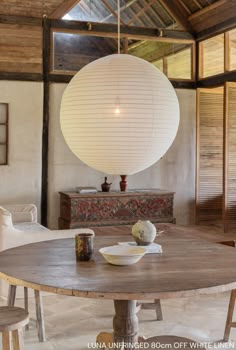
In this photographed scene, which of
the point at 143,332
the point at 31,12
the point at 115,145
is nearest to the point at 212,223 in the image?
the point at 31,12

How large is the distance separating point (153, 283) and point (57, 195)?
18.1ft

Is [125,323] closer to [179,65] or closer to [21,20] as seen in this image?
[21,20]

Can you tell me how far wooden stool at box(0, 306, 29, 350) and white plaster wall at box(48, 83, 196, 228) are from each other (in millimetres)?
4884

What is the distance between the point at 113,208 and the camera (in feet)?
23.4

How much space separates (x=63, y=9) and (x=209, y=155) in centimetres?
330

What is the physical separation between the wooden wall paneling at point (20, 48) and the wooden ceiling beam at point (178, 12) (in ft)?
6.90

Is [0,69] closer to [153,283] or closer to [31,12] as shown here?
[31,12]

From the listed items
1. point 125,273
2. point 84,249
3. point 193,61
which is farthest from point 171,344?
point 193,61

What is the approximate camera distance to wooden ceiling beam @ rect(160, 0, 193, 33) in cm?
769

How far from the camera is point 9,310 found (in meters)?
2.53

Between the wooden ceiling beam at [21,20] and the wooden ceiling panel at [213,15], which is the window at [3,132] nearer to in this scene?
the wooden ceiling beam at [21,20]

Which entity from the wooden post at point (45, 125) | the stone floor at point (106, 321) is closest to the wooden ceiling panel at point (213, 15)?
the wooden post at point (45, 125)

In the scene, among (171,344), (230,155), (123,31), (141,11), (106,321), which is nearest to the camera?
(171,344)

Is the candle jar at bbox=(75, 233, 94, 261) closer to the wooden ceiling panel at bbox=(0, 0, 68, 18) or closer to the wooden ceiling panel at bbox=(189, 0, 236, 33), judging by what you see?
the wooden ceiling panel at bbox=(0, 0, 68, 18)
